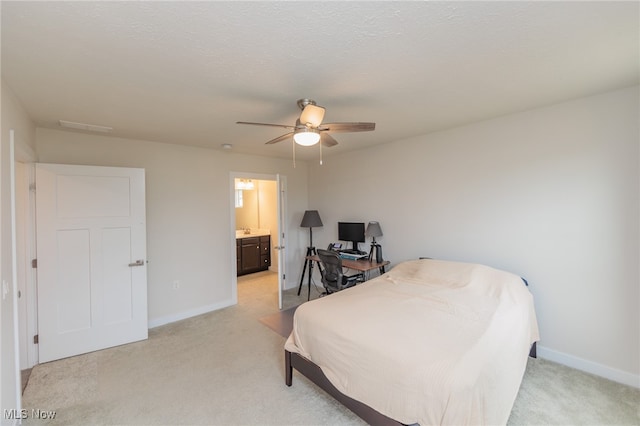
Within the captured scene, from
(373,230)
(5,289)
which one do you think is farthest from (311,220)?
(5,289)

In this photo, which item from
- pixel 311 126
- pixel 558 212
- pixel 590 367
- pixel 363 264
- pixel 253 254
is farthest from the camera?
pixel 253 254

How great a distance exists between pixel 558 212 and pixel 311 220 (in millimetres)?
3333

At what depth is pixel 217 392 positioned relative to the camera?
7.61ft

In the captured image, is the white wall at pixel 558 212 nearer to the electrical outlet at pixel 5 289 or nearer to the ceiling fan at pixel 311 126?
the ceiling fan at pixel 311 126

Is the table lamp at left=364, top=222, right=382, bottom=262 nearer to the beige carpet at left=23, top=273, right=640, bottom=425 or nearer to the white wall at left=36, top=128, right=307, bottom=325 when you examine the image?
the beige carpet at left=23, top=273, right=640, bottom=425

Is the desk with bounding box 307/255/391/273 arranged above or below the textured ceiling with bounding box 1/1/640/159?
below

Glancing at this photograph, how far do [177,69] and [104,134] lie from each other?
2195mm

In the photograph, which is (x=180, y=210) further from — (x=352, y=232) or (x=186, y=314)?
(x=352, y=232)

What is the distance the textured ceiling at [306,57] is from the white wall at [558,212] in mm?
A: 325

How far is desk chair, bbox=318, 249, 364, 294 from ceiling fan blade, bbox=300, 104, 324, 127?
6.33 feet

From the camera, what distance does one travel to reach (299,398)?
2230mm

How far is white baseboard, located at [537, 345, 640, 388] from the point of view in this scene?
7.54 feet

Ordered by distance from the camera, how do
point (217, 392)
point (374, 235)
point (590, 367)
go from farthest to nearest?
1. point (374, 235)
2. point (590, 367)
3. point (217, 392)

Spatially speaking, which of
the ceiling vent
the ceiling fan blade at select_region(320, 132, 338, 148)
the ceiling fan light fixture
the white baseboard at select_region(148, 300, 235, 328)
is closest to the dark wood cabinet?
the white baseboard at select_region(148, 300, 235, 328)
